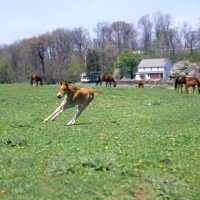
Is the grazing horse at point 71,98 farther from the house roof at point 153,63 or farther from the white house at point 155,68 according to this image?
the house roof at point 153,63

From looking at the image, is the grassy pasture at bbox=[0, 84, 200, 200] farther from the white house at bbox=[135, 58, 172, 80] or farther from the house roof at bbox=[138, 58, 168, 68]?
the house roof at bbox=[138, 58, 168, 68]

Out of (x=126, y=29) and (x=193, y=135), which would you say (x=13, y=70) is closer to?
(x=126, y=29)

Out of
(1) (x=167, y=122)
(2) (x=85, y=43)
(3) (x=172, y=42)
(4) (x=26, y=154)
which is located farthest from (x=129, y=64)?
(4) (x=26, y=154)

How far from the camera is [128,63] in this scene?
355 ft

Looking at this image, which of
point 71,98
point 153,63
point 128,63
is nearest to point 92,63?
point 128,63

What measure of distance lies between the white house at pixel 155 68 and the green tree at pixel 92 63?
17.9 meters

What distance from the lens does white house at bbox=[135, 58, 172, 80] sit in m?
112

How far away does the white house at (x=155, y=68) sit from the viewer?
112 meters

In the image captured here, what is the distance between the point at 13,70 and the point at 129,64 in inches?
1184

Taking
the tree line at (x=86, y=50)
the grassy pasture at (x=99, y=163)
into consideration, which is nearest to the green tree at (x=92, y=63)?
the tree line at (x=86, y=50)

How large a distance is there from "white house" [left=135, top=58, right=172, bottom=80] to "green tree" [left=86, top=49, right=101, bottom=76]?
1791cm

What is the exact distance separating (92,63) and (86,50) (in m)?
16.3

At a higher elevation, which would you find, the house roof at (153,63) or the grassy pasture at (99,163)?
the house roof at (153,63)

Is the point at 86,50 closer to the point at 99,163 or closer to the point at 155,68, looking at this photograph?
the point at 155,68
